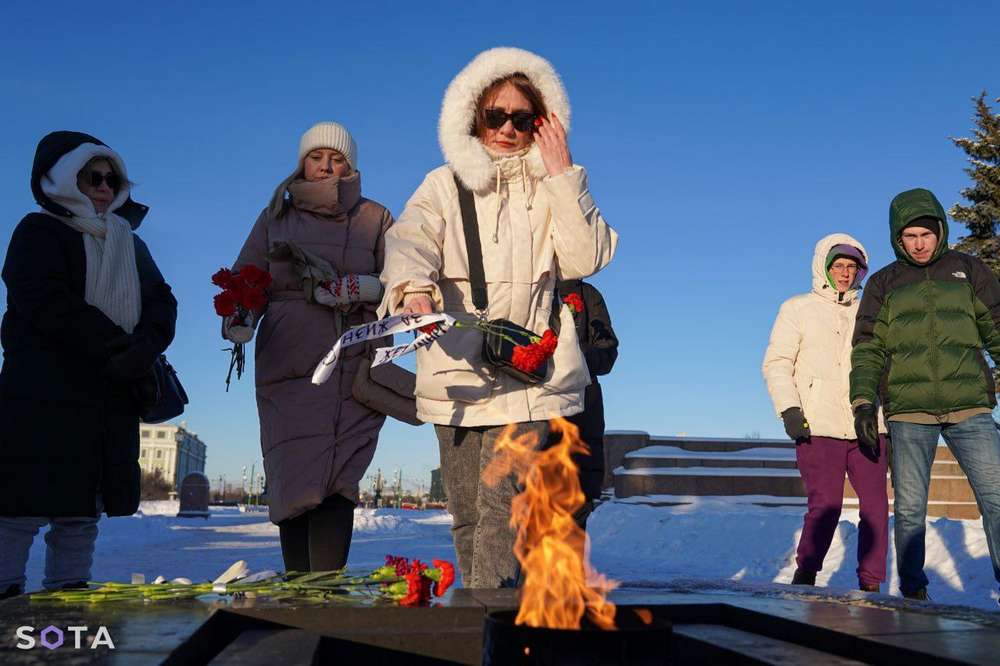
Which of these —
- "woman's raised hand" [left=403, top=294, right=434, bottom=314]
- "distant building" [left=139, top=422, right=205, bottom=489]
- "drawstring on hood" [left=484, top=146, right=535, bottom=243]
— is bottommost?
"woman's raised hand" [left=403, top=294, right=434, bottom=314]

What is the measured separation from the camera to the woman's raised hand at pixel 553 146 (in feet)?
12.6

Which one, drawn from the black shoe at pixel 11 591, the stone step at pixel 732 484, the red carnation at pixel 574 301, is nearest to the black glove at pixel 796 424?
the red carnation at pixel 574 301

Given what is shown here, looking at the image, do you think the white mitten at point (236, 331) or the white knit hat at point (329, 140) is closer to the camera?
the white mitten at point (236, 331)

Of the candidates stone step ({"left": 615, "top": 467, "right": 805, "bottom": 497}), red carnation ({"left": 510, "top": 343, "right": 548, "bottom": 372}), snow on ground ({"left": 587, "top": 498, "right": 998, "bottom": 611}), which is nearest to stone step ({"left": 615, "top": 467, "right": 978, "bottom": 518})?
stone step ({"left": 615, "top": 467, "right": 805, "bottom": 497})

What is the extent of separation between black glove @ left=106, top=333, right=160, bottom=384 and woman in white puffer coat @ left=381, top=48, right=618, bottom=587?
134 cm

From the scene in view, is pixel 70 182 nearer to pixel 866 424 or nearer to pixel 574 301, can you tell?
pixel 574 301

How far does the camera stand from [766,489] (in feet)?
55.8

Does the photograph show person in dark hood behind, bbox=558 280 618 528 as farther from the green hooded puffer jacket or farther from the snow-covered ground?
the green hooded puffer jacket

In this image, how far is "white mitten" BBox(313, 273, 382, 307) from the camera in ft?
15.9

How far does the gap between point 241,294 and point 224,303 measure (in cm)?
10

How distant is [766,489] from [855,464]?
11.2m

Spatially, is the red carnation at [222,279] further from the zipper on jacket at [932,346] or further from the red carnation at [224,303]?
the zipper on jacket at [932,346]

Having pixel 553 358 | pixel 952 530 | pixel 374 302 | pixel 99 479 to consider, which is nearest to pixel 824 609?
pixel 553 358

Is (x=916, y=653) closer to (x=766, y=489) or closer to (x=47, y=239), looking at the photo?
(x=47, y=239)
